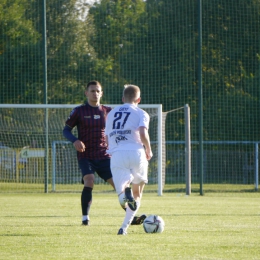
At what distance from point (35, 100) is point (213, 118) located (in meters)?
6.93

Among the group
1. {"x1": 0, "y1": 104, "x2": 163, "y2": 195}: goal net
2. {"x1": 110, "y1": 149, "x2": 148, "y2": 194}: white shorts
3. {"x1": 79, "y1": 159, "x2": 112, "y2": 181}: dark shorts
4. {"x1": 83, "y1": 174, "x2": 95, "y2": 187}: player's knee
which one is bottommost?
{"x1": 0, "y1": 104, "x2": 163, "y2": 195}: goal net

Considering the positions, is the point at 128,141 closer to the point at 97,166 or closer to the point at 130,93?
the point at 130,93

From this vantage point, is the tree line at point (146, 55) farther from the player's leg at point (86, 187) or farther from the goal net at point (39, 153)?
the player's leg at point (86, 187)

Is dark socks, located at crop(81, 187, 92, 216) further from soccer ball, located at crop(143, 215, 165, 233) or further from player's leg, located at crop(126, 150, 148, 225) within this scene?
soccer ball, located at crop(143, 215, 165, 233)

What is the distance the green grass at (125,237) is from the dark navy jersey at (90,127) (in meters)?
0.94

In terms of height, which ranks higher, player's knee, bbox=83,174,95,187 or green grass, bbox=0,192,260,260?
player's knee, bbox=83,174,95,187

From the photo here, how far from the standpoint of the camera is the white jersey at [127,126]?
766cm

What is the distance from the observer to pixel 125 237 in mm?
7168

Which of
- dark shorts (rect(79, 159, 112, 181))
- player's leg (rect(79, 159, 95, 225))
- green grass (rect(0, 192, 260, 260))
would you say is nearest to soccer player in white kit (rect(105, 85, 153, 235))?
green grass (rect(0, 192, 260, 260))

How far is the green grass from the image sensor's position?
5.84 metres

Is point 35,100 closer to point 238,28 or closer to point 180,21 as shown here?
point 180,21

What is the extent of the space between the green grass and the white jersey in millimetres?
990

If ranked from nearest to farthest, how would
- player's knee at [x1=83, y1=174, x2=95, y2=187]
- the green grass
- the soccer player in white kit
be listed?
the green grass → the soccer player in white kit → player's knee at [x1=83, y1=174, x2=95, y2=187]

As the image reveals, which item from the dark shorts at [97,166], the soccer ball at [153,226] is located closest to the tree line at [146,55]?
the dark shorts at [97,166]
